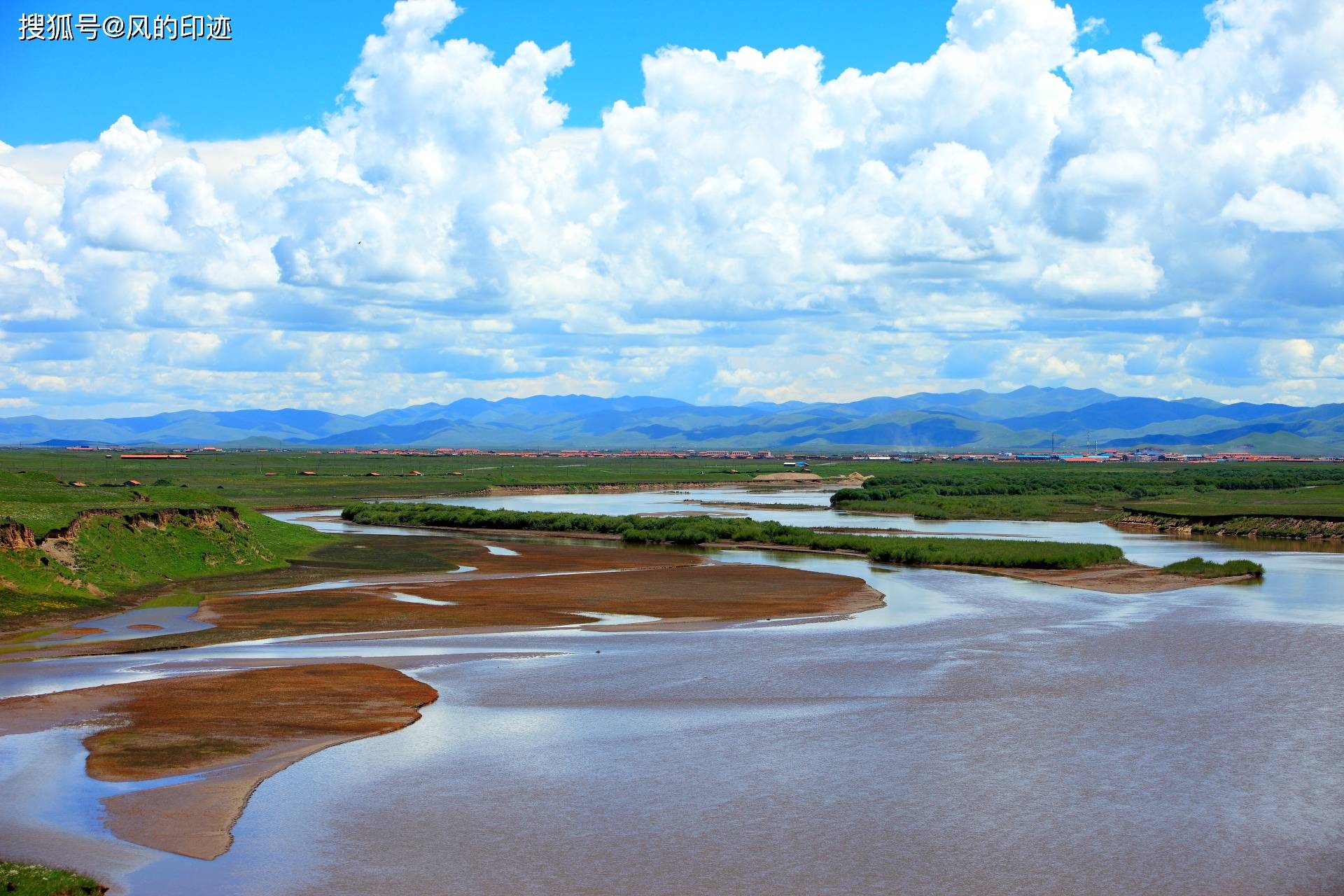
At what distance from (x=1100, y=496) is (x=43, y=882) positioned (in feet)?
347

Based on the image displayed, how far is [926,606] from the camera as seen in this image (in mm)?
40906

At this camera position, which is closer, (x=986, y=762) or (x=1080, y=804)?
(x=1080, y=804)

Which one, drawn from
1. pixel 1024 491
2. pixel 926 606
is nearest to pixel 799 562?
pixel 926 606

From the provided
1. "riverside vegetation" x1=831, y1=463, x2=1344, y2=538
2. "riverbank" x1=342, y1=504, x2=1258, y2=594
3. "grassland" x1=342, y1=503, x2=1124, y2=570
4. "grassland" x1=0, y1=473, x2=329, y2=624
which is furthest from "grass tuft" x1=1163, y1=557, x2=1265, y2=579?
"grassland" x1=0, y1=473, x2=329, y2=624

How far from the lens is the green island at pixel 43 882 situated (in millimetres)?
14141

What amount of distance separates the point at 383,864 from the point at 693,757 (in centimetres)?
659

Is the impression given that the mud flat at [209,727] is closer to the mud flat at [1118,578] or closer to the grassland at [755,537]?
the mud flat at [1118,578]

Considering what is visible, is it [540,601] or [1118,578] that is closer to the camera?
[540,601]

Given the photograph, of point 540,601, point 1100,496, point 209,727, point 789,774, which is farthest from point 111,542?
point 1100,496

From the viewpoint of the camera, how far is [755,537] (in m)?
65.9

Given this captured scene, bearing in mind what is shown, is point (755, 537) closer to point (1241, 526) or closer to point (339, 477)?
point (1241, 526)

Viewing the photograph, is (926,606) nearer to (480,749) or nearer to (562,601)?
(562,601)

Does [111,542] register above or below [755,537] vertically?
above

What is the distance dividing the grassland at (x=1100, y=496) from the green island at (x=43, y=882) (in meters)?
71.1
